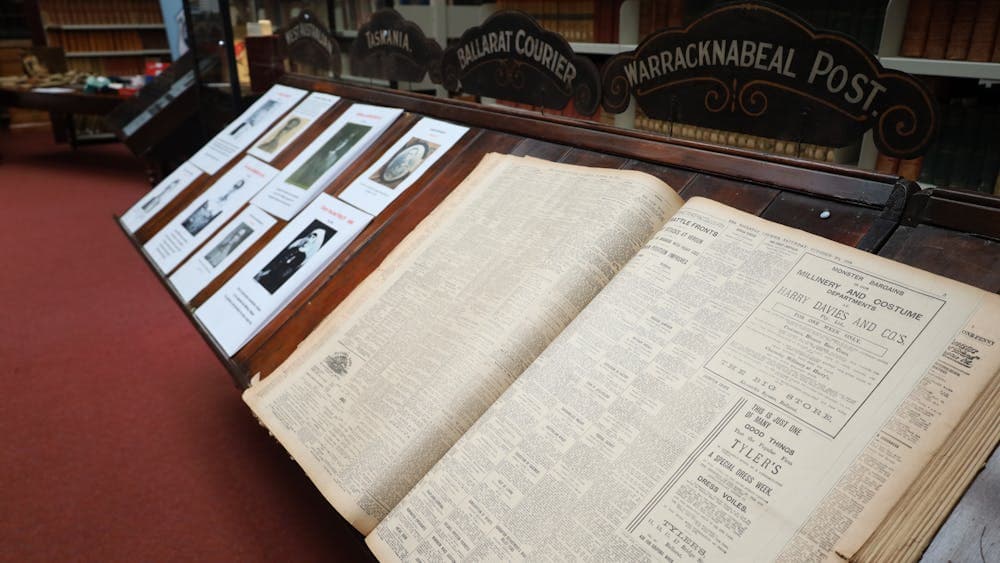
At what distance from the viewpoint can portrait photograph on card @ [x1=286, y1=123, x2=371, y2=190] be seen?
1.24 metres

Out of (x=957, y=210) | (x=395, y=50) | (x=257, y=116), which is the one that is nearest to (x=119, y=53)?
(x=257, y=116)

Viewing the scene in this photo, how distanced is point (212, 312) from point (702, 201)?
2.69 feet

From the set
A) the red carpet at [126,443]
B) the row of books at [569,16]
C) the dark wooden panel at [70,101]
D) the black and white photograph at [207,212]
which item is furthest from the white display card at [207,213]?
the dark wooden panel at [70,101]

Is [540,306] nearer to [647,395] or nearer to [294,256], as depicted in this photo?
[647,395]

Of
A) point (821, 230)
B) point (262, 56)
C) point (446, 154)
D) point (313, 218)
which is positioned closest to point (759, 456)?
point (821, 230)

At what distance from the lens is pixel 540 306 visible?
0.71 metres

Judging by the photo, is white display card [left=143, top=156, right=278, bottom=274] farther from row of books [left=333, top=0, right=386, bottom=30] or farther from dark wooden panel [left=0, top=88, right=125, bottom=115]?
dark wooden panel [left=0, top=88, right=125, bottom=115]

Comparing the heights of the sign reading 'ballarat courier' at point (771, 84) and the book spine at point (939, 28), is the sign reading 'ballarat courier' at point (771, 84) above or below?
below

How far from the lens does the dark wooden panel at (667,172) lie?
30.4 inches

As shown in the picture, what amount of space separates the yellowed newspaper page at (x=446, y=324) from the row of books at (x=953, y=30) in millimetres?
1502

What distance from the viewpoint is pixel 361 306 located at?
0.87 meters

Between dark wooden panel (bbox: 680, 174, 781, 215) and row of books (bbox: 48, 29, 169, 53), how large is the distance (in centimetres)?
745

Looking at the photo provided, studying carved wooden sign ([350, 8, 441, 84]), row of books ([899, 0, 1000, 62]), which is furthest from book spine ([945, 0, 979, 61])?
carved wooden sign ([350, 8, 441, 84])

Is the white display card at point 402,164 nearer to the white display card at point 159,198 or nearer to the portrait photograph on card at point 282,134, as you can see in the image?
the portrait photograph on card at point 282,134
